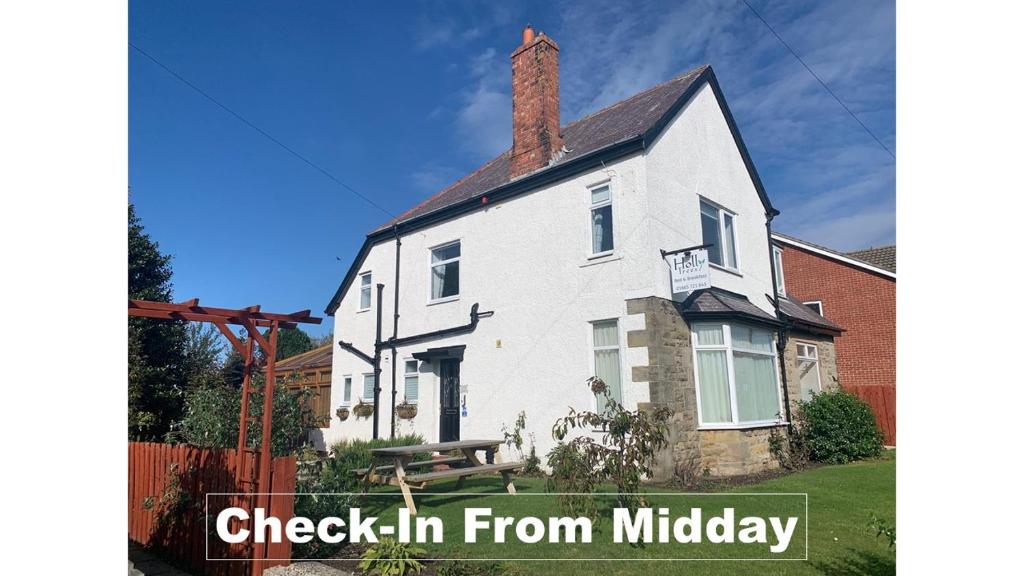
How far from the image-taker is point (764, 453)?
11148mm

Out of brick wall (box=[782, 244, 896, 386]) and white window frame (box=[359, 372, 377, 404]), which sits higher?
brick wall (box=[782, 244, 896, 386])

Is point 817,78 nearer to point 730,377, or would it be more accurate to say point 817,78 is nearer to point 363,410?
point 730,377

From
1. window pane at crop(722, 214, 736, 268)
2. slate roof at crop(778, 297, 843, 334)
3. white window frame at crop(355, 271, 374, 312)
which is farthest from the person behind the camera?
white window frame at crop(355, 271, 374, 312)

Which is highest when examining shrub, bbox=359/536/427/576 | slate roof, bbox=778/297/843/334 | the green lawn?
slate roof, bbox=778/297/843/334

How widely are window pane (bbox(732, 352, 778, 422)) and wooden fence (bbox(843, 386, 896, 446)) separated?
469cm

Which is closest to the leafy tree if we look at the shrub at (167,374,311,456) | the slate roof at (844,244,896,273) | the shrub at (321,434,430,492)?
the shrub at (167,374,311,456)

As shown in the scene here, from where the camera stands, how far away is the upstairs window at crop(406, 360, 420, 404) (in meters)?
14.2

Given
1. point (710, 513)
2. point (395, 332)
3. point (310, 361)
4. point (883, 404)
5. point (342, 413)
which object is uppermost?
Answer: point (395, 332)

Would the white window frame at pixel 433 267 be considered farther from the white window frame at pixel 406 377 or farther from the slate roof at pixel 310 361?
the slate roof at pixel 310 361

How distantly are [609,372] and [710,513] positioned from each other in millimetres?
3922

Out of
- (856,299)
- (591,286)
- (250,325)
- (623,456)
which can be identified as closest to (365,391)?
(591,286)

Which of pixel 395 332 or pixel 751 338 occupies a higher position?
pixel 395 332

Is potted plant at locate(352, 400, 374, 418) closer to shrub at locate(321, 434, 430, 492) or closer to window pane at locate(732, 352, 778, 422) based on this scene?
shrub at locate(321, 434, 430, 492)

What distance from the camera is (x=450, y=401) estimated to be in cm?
1352
